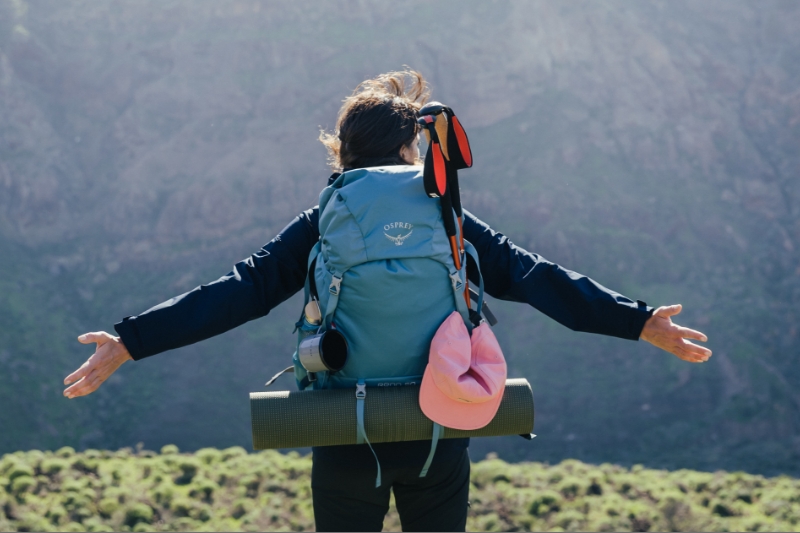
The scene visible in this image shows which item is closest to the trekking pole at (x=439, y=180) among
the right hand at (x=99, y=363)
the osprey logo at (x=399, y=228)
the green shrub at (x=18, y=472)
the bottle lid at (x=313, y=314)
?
the osprey logo at (x=399, y=228)

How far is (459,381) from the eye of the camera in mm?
1862

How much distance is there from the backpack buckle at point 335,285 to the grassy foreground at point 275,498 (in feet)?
10.1

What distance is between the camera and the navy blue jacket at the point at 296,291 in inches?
79.1

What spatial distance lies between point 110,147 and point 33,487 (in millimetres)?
19314

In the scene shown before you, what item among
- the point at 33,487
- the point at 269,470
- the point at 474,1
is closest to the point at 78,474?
the point at 33,487

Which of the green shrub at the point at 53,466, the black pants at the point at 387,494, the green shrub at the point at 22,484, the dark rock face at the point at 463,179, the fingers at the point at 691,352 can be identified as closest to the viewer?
the black pants at the point at 387,494

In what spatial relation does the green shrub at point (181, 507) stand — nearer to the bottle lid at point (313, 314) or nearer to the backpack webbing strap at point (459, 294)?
the bottle lid at point (313, 314)

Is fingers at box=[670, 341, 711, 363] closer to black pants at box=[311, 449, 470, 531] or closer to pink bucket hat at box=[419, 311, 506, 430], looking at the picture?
pink bucket hat at box=[419, 311, 506, 430]

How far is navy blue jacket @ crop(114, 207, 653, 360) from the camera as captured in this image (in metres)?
2.01

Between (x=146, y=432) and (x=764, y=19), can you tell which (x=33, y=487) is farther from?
(x=764, y=19)

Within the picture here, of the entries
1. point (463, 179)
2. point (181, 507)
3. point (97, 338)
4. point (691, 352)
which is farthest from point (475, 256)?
point (463, 179)

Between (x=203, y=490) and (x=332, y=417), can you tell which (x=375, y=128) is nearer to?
(x=332, y=417)

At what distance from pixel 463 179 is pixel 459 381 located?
60.7ft

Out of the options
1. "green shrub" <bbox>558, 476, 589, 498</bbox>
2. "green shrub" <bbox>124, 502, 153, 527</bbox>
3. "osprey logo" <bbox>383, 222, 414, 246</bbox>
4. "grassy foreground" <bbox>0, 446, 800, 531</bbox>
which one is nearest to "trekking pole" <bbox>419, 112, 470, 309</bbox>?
"osprey logo" <bbox>383, 222, 414, 246</bbox>
